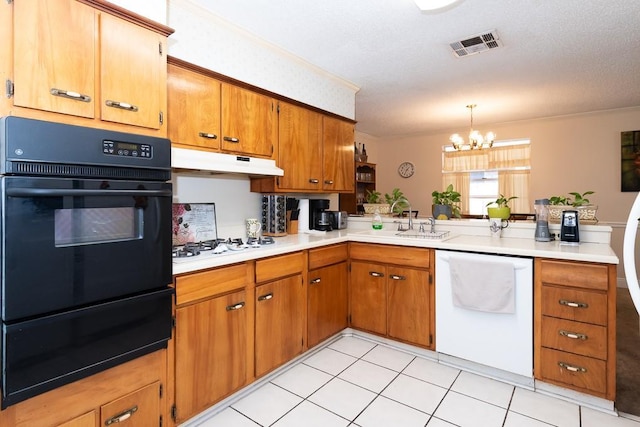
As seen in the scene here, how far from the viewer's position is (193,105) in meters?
2.11

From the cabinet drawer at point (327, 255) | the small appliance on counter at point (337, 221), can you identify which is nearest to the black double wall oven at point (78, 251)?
the cabinet drawer at point (327, 255)

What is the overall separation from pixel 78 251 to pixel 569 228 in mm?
2968

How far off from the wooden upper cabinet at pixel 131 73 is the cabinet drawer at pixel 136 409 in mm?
1242

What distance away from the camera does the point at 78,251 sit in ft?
4.24

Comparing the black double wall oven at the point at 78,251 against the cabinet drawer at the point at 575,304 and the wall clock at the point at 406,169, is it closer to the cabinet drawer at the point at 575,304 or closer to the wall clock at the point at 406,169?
→ the cabinet drawer at the point at 575,304

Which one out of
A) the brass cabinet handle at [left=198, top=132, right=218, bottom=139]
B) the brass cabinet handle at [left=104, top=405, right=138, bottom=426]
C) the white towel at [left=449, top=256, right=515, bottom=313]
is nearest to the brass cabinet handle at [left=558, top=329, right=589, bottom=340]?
the white towel at [left=449, top=256, right=515, bottom=313]

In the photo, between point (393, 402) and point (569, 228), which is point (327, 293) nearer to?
point (393, 402)

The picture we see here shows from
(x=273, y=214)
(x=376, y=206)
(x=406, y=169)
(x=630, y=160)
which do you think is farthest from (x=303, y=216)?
(x=630, y=160)

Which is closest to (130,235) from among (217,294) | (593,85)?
(217,294)

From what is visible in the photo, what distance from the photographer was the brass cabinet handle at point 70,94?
1306 millimetres

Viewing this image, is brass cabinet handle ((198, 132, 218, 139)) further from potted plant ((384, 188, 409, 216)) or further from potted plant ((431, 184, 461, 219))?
potted plant ((431, 184, 461, 219))

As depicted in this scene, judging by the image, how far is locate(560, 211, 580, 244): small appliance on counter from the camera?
240cm

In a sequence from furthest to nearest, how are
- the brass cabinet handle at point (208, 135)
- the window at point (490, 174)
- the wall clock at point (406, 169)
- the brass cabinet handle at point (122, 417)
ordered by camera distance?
the wall clock at point (406, 169)
the window at point (490, 174)
the brass cabinet handle at point (208, 135)
the brass cabinet handle at point (122, 417)

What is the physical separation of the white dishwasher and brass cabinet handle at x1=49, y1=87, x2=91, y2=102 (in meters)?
2.33
